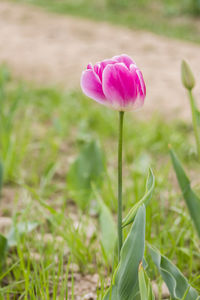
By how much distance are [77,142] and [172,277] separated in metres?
1.41

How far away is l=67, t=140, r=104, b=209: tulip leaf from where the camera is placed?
1.59 m

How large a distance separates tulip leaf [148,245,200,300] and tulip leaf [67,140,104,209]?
2.60 feet

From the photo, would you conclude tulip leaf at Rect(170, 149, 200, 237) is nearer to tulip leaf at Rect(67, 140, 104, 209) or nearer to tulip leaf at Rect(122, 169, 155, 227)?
tulip leaf at Rect(122, 169, 155, 227)

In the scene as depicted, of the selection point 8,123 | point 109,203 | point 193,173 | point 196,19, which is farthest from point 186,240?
point 196,19

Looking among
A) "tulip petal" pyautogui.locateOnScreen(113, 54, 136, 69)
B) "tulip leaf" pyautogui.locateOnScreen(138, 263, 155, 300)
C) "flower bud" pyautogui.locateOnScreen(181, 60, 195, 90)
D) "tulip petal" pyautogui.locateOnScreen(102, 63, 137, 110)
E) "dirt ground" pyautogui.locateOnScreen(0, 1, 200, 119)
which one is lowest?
"tulip leaf" pyautogui.locateOnScreen(138, 263, 155, 300)

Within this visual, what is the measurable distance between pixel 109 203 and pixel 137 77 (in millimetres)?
819

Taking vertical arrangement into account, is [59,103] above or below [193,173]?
above

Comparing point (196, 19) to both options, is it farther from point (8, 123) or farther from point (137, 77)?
point (137, 77)

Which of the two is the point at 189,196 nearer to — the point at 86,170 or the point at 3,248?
the point at 3,248

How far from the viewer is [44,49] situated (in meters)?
4.41

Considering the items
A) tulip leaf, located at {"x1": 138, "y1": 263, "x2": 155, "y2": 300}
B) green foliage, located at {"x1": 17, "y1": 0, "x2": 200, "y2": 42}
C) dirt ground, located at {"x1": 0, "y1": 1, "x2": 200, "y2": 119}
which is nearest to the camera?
tulip leaf, located at {"x1": 138, "y1": 263, "x2": 155, "y2": 300}

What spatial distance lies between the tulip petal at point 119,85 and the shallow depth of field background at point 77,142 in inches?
14.0

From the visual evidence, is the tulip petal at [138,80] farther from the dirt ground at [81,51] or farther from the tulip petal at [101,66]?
the dirt ground at [81,51]

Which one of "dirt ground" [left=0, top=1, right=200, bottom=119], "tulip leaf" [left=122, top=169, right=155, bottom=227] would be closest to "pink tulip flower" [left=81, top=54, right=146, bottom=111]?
"tulip leaf" [left=122, top=169, right=155, bottom=227]
